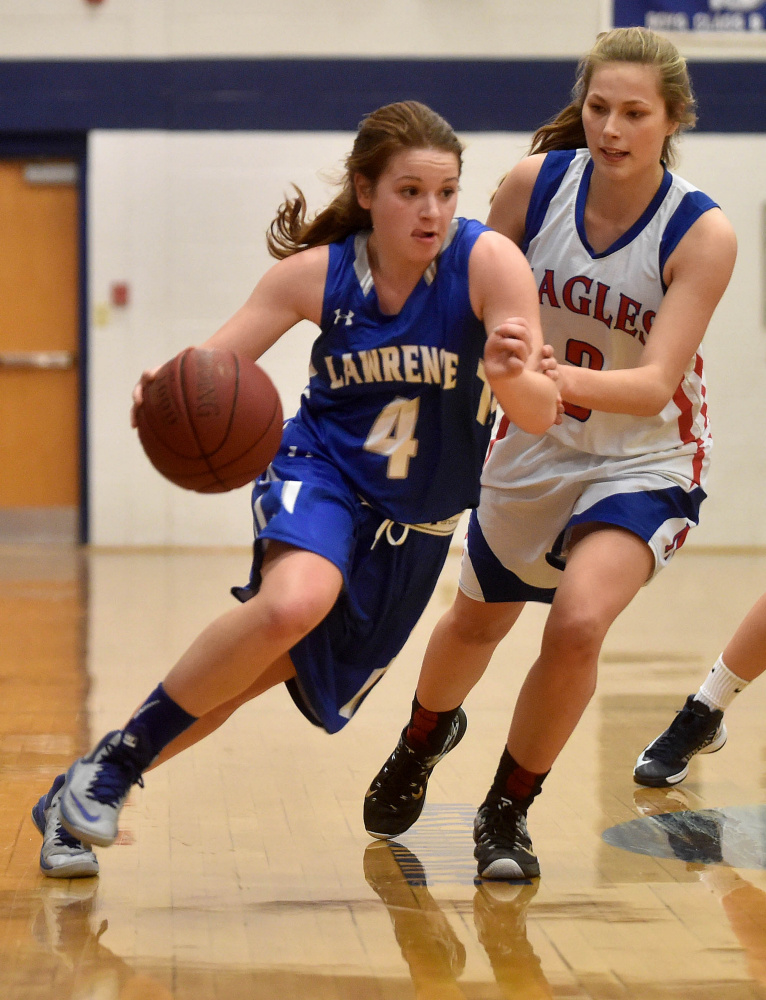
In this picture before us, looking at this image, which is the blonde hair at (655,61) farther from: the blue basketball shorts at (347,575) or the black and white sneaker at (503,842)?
→ the black and white sneaker at (503,842)

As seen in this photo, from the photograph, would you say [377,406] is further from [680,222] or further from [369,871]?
[369,871]

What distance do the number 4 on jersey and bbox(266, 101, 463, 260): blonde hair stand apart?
14.7 inches

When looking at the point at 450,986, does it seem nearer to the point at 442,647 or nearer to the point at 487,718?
the point at 442,647

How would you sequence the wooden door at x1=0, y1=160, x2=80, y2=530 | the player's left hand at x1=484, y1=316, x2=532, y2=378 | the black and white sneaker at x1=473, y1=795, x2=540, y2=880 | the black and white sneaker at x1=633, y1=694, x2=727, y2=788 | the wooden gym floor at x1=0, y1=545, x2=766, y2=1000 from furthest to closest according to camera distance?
the wooden door at x1=0, y1=160, x2=80, y2=530, the black and white sneaker at x1=633, y1=694, x2=727, y2=788, the black and white sneaker at x1=473, y1=795, x2=540, y2=880, the player's left hand at x1=484, y1=316, x2=532, y2=378, the wooden gym floor at x1=0, y1=545, x2=766, y2=1000

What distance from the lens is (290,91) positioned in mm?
8648

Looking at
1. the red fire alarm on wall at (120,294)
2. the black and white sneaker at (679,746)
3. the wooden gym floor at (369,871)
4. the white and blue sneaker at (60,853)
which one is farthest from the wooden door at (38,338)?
the white and blue sneaker at (60,853)

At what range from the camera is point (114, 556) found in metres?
8.25

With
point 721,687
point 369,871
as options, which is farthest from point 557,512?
point 721,687

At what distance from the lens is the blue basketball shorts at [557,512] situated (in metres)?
2.44

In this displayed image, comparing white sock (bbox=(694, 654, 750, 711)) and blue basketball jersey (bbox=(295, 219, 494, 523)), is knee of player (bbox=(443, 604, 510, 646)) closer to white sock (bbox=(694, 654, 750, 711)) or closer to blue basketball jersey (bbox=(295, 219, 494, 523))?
blue basketball jersey (bbox=(295, 219, 494, 523))

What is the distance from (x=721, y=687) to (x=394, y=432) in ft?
4.30

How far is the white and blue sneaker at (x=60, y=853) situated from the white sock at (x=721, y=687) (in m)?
1.58

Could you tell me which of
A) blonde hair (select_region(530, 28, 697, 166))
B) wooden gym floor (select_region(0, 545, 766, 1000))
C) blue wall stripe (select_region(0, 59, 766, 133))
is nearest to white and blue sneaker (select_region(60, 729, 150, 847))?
wooden gym floor (select_region(0, 545, 766, 1000))

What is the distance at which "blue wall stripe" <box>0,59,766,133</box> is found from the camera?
858cm
